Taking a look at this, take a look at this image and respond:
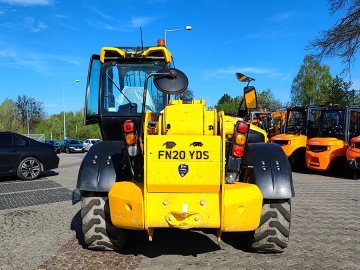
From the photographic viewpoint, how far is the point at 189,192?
4066 mm

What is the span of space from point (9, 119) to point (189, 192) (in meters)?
68.2

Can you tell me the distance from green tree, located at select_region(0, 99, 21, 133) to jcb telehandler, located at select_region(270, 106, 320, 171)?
5594 centimetres

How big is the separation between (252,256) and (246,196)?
3.65 feet

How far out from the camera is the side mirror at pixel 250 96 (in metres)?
5.09

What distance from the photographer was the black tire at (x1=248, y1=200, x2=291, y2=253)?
4617mm

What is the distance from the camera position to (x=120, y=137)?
6.42 metres

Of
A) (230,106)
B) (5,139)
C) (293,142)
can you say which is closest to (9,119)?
(230,106)

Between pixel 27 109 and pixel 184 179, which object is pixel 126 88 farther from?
pixel 27 109

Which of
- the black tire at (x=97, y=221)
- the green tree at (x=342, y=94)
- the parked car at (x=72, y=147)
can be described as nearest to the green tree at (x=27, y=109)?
the parked car at (x=72, y=147)

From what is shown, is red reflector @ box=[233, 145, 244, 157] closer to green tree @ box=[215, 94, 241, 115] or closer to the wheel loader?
the wheel loader

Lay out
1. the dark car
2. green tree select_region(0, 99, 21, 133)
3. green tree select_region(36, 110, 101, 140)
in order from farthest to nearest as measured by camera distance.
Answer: green tree select_region(36, 110, 101, 140)
green tree select_region(0, 99, 21, 133)
the dark car

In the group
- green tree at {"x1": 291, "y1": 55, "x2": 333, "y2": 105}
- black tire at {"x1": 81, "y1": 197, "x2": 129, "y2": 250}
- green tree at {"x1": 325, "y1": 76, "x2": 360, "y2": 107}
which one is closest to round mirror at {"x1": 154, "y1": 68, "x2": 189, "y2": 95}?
black tire at {"x1": 81, "y1": 197, "x2": 129, "y2": 250}

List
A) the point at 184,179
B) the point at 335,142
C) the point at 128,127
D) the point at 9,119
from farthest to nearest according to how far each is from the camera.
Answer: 1. the point at 9,119
2. the point at 335,142
3. the point at 128,127
4. the point at 184,179

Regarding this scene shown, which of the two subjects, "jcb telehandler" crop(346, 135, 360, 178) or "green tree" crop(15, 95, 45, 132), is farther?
"green tree" crop(15, 95, 45, 132)
